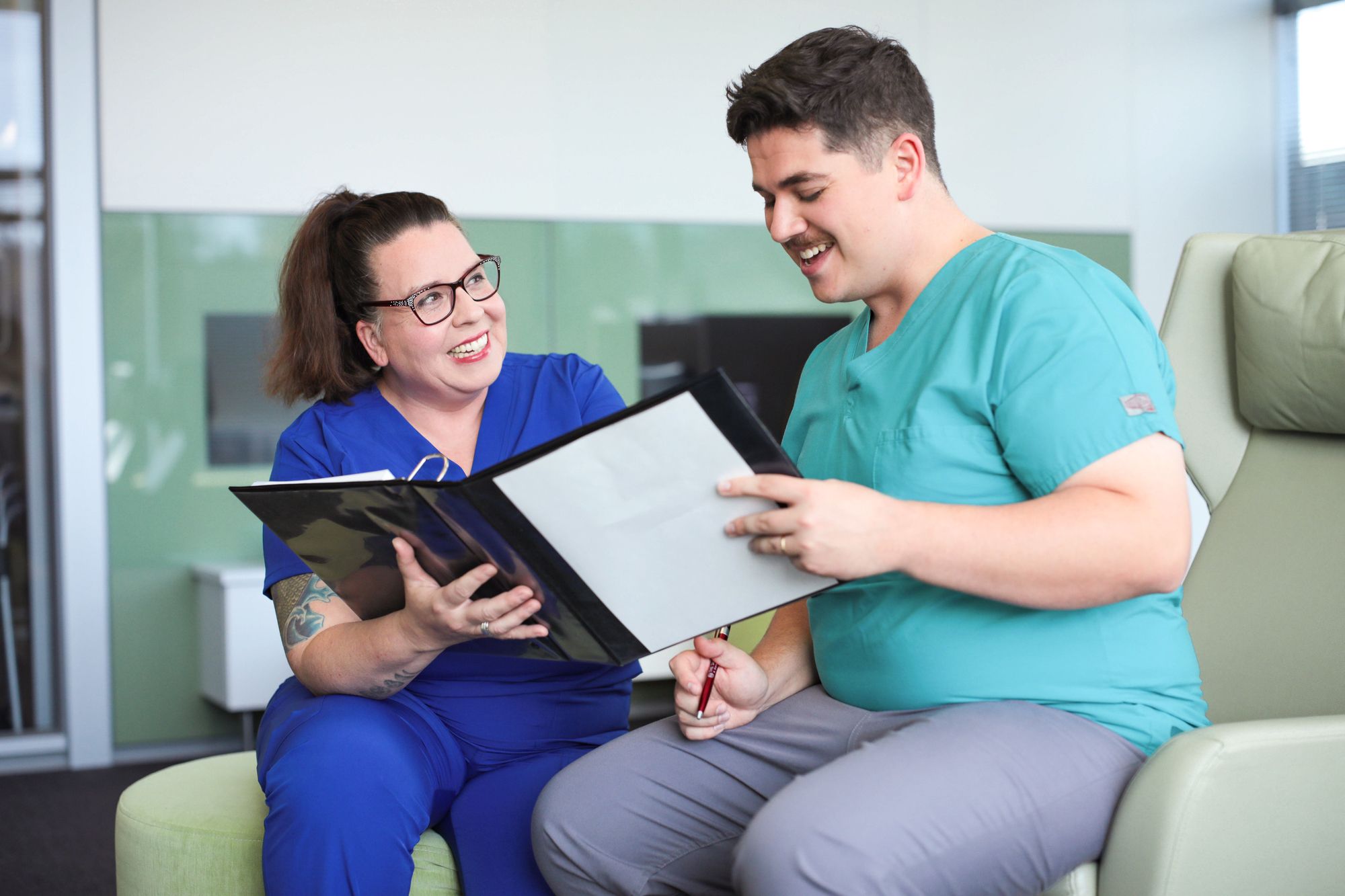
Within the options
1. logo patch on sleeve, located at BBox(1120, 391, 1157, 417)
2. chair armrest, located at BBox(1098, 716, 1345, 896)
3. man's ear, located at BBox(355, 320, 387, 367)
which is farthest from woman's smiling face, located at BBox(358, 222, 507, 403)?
chair armrest, located at BBox(1098, 716, 1345, 896)

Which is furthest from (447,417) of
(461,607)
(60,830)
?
(60,830)

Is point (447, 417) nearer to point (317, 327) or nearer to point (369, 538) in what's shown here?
point (317, 327)

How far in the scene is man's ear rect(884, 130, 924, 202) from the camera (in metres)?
1.45

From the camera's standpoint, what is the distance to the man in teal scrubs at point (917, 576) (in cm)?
117

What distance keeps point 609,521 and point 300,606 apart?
63cm

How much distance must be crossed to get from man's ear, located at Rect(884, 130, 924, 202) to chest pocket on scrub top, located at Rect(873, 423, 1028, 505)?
29 centimetres

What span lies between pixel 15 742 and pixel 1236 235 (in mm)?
3661

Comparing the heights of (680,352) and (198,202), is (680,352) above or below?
below

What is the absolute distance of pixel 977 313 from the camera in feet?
4.43

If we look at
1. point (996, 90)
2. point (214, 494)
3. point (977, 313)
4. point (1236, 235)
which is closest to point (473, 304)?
point (977, 313)

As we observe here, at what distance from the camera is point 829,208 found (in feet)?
4.73

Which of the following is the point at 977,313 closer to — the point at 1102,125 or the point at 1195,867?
the point at 1195,867

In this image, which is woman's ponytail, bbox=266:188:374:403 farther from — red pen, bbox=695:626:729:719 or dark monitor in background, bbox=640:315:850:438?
dark monitor in background, bbox=640:315:850:438

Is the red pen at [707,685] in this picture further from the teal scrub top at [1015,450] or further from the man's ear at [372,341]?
the man's ear at [372,341]
